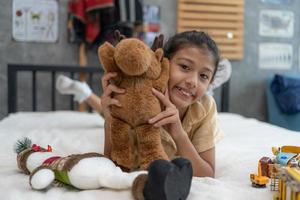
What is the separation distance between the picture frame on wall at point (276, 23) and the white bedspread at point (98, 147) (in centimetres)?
111

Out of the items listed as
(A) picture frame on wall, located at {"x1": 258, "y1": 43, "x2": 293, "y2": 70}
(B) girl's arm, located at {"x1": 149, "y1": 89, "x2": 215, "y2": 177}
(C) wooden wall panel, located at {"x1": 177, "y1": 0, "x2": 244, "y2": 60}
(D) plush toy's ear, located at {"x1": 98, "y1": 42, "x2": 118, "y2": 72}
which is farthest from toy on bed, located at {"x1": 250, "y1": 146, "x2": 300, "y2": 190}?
(A) picture frame on wall, located at {"x1": 258, "y1": 43, "x2": 293, "y2": 70}

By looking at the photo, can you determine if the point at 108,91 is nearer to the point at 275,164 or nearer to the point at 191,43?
the point at 191,43

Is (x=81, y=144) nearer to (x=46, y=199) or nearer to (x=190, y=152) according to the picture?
(x=190, y=152)

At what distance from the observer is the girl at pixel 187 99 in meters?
0.79

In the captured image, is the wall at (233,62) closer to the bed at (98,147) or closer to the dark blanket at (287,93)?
the dark blanket at (287,93)

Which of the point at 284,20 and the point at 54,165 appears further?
the point at 284,20

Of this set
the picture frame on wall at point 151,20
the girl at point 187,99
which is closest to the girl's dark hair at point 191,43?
the girl at point 187,99

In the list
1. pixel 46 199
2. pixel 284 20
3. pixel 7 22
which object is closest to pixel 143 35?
pixel 7 22

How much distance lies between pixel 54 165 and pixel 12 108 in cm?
156

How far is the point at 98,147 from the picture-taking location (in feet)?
4.10

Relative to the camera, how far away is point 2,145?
1217mm

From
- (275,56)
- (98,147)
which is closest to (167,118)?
(98,147)

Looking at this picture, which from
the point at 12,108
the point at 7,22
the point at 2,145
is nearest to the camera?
the point at 2,145

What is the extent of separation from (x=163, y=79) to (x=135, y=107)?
0.09m
